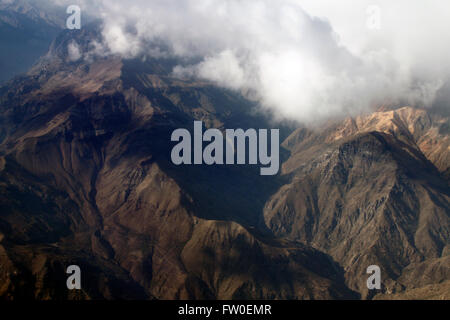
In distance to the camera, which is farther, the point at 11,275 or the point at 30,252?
the point at 30,252
